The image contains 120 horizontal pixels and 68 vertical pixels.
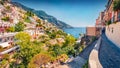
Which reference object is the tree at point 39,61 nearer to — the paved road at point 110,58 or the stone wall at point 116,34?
the stone wall at point 116,34

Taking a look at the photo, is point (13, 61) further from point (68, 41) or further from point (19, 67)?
point (68, 41)

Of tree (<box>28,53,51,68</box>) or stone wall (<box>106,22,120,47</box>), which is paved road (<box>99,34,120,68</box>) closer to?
stone wall (<box>106,22,120,47</box>)

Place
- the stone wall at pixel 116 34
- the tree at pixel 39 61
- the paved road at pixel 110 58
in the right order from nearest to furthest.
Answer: the paved road at pixel 110 58, the stone wall at pixel 116 34, the tree at pixel 39 61

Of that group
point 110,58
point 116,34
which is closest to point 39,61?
point 116,34

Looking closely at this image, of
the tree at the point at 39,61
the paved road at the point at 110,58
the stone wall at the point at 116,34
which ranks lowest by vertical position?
the tree at the point at 39,61

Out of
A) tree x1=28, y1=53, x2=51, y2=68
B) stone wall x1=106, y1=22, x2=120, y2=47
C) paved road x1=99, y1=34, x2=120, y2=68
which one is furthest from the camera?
tree x1=28, y1=53, x2=51, y2=68

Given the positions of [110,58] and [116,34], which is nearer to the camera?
[110,58]

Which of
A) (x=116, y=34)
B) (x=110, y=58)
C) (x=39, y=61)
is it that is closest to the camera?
(x=110, y=58)

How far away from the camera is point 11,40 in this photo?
190 ft

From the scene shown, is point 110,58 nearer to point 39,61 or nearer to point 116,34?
point 116,34

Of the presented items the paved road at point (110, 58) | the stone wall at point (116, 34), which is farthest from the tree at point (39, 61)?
the paved road at point (110, 58)

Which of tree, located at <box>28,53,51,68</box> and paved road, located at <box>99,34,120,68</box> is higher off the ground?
paved road, located at <box>99,34,120,68</box>

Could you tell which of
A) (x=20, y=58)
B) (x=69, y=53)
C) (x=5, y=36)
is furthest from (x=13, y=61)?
(x=5, y=36)

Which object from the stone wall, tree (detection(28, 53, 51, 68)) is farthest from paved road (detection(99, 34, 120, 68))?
tree (detection(28, 53, 51, 68))
